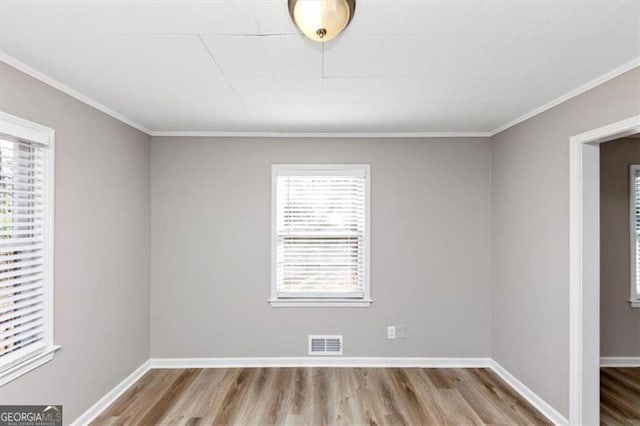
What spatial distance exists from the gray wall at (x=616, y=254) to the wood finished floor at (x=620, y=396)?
9.9 inches

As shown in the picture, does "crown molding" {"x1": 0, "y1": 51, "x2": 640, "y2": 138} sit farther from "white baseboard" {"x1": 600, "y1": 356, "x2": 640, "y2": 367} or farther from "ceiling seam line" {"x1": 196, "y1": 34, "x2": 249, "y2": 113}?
"white baseboard" {"x1": 600, "y1": 356, "x2": 640, "y2": 367}

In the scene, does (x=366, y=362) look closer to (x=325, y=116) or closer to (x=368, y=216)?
(x=368, y=216)

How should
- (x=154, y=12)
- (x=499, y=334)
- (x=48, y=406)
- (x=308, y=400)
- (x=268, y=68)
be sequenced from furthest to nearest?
1. (x=499, y=334)
2. (x=308, y=400)
3. (x=48, y=406)
4. (x=268, y=68)
5. (x=154, y=12)

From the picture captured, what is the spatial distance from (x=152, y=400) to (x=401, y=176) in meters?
3.17

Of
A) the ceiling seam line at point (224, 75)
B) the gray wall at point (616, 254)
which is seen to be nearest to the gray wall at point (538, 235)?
the gray wall at point (616, 254)

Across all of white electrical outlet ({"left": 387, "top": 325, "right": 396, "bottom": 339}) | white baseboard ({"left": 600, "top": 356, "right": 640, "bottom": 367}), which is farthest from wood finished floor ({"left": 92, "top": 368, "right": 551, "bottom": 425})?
white baseboard ({"left": 600, "top": 356, "right": 640, "bottom": 367})

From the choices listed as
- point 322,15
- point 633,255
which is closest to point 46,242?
point 322,15

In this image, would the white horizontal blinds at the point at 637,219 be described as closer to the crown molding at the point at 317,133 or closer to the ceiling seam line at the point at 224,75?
the crown molding at the point at 317,133

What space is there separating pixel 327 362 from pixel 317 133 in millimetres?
2439

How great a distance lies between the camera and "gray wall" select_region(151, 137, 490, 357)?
12.6 ft

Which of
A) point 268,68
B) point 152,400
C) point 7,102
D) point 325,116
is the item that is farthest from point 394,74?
point 152,400

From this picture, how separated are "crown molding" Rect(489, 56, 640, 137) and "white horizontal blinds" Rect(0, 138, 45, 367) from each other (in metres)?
A: 3.62

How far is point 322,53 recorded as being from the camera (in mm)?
1986

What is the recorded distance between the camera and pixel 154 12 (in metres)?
1.59
